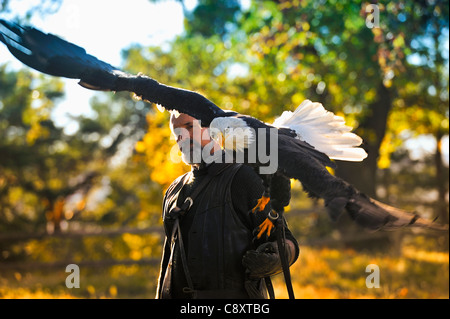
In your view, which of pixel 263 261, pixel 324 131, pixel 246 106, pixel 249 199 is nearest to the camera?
pixel 263 261

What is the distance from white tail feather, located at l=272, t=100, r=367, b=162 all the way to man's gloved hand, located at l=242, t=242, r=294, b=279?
682 mm

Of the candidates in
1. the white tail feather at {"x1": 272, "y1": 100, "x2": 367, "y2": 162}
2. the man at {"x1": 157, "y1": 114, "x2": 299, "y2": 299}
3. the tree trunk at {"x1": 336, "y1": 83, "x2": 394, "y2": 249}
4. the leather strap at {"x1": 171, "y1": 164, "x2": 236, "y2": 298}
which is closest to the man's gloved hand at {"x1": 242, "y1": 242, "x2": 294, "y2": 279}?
the man at {"x1": 157, "y1": 114, "x2": 299, "y2": 299}

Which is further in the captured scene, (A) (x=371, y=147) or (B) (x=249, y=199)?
(A) (x=371, y=147)

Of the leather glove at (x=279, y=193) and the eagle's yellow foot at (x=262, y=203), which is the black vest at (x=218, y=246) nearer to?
the eagle's yellow foot at (x=262, y=203)

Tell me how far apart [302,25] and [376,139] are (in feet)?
14.5

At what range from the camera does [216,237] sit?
7.93 feet

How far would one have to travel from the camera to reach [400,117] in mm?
13492

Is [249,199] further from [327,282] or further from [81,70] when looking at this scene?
[327,282]

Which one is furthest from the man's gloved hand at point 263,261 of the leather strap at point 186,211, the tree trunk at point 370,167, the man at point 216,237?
the tree trunk at point 370,167

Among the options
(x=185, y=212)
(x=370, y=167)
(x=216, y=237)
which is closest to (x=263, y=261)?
(x=216, y=237)

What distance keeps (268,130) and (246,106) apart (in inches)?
326

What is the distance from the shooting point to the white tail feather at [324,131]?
104 inches

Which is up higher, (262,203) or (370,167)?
(370,167)

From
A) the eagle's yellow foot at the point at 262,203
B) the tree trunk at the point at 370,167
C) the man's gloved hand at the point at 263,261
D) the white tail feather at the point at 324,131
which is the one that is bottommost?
the man's gloved hand at the point at 263,261
